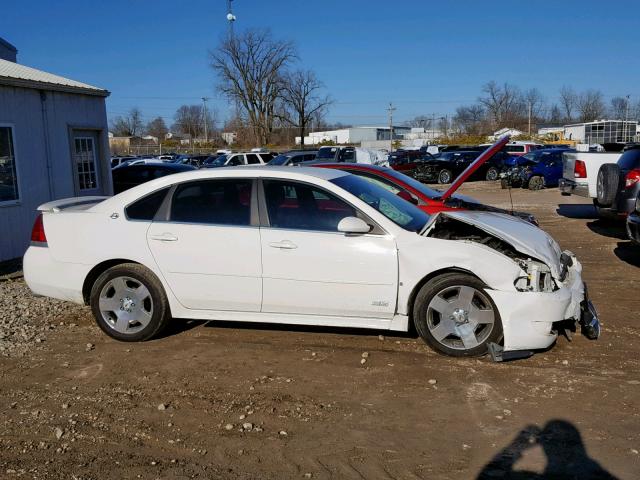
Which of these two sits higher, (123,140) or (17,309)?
(123,140)

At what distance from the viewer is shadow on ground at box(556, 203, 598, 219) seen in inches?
592

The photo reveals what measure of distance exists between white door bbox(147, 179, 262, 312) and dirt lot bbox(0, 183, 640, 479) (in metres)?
0.49

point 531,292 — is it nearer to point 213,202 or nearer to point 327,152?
point 213,202

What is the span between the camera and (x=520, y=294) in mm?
4727

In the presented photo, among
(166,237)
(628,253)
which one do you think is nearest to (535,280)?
(166,237)

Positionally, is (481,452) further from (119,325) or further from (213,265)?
(119,325)

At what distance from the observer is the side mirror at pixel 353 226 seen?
4.98 m

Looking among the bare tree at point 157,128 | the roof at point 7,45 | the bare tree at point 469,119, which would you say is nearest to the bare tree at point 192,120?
the bare tree at point 157,128

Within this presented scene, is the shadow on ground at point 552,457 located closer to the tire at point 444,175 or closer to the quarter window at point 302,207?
the quarter window at point 302,207

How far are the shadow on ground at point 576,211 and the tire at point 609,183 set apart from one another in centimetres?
418

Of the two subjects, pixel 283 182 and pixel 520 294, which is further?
pixel 283 182

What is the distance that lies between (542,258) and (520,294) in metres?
0.36

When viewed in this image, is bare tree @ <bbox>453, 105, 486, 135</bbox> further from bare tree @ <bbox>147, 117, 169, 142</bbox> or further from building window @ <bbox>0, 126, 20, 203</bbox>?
building window @ <bbox>0, 126, 20, 203</bbox>

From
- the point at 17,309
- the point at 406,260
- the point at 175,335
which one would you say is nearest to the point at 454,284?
the point at 406,260
